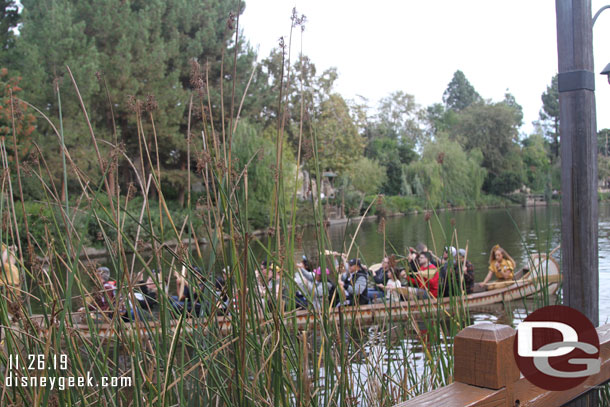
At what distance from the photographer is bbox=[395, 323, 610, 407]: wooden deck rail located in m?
0.96

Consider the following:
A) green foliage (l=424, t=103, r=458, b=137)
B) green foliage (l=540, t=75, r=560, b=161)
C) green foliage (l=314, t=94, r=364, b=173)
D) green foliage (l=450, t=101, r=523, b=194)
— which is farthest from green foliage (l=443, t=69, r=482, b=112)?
green foliage (l=314, t=94, r=364, b=173)

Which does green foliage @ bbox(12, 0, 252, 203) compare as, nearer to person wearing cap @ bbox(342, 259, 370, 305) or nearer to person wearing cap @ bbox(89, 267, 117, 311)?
person wearing cap @ bbox(342, 259, 370, 305)

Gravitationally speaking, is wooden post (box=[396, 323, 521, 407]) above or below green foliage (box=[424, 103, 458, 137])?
below

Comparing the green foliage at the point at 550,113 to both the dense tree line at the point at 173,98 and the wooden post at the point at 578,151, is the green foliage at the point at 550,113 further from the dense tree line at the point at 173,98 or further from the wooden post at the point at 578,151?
the wooden post at the point at 578,151

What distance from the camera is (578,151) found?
207cm

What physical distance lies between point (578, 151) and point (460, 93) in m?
70.9

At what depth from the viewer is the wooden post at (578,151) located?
2055 millimetres

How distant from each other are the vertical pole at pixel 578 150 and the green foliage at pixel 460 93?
6978 centimetres

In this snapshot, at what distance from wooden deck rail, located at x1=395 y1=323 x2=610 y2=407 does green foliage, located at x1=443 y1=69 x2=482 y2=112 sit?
7105cm

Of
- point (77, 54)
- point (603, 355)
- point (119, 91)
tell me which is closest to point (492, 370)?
point (603, 355)

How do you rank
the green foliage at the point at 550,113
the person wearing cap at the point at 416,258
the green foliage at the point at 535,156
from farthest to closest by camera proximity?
1. the green foliage at the point at 550,113
2. the green foliage at the point at 535,156
3. the person wearing cap at the point at 416,258

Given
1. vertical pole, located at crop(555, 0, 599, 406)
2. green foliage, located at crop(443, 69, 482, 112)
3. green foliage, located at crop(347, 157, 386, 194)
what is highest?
green foliage, located at crop(443, 69, 482, 112)

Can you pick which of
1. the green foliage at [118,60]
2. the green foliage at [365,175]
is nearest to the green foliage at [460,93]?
the green foliage at [365,175]

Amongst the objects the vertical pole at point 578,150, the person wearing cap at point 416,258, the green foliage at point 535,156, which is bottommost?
the person wearing cap at point 416,258
